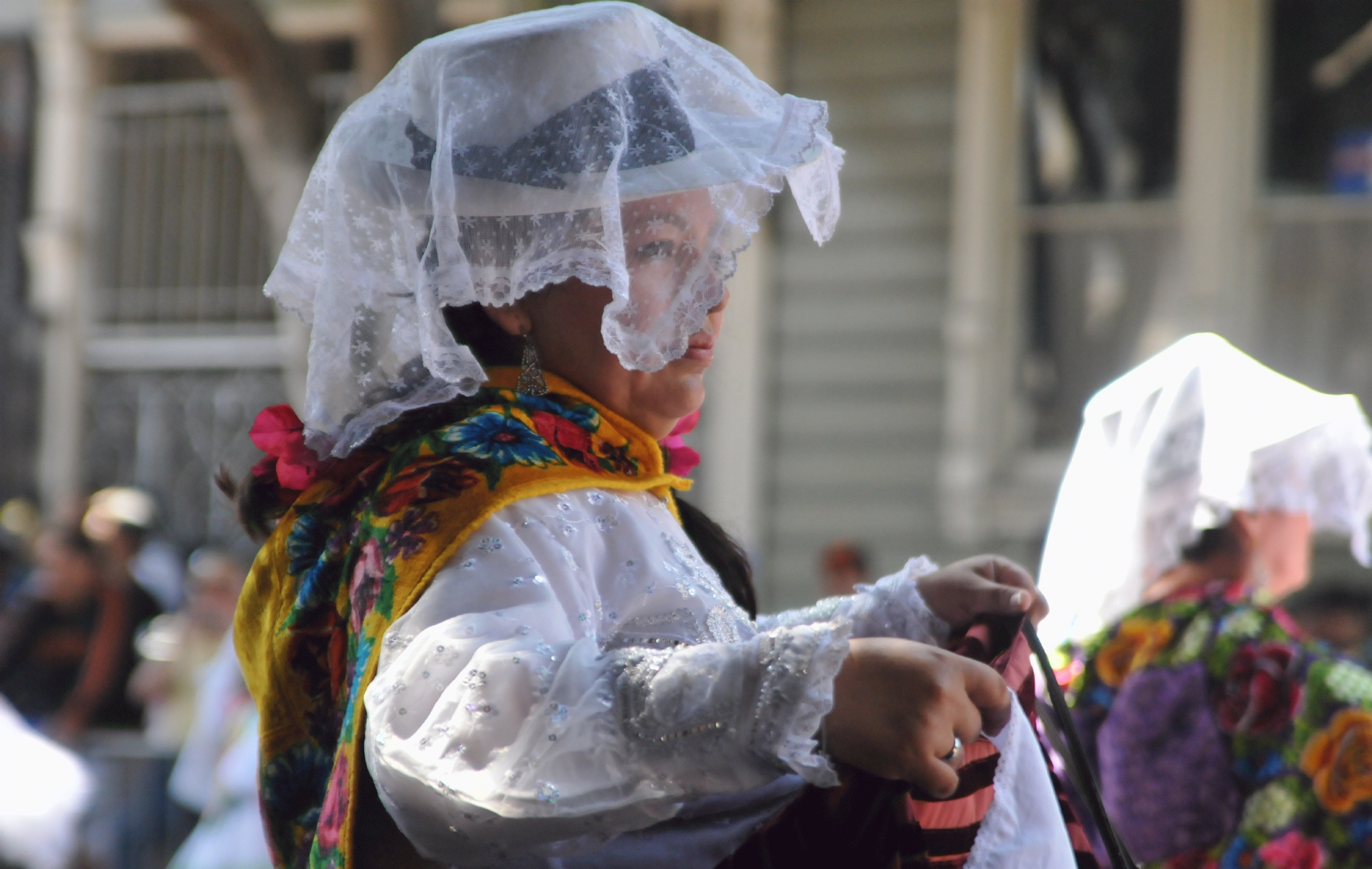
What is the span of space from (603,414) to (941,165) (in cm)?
546

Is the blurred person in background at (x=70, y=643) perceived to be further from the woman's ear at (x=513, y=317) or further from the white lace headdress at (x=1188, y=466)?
the woman's ear at (x=513, y=317)

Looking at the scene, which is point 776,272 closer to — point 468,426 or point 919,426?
point 919,426

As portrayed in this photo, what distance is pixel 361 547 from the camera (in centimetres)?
143

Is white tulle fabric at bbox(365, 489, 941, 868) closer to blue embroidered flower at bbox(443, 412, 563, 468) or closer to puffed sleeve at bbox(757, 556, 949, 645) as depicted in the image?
blue embroidered flower at bbox(443, 412, 563, 468)

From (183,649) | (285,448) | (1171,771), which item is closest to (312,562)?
(285,448)

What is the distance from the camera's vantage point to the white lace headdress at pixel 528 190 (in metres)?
1.45

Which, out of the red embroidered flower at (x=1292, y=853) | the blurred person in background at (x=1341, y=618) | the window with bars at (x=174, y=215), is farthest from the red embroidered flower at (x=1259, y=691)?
the window with bars at (x=174, y=215)

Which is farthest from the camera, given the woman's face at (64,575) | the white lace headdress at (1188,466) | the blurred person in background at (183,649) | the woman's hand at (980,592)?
Result: the woman's face at (64,575)

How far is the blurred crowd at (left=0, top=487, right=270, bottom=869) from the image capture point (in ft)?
18.3

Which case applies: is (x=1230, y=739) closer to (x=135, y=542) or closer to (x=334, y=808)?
(x=334, y=808)

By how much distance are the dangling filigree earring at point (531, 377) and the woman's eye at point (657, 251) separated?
0.19 m

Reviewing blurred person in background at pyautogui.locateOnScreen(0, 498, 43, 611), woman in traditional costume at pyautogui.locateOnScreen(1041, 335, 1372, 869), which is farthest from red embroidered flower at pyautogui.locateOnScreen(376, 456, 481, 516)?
blurred person in background at pyautogui.locateOnScreen(0, 498, 43, 611)

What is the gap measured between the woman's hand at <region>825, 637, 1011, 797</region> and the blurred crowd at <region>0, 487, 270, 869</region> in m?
4.37

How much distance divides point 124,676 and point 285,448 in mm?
5275
